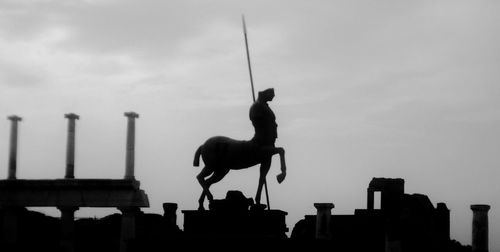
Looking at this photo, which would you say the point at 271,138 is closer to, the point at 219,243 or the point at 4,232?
the point at 219,243

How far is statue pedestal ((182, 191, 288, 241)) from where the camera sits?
20.9 meters

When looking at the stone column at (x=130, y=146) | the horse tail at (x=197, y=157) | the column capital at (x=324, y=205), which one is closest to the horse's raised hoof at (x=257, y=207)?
the horse tail at (x=197, y=157)

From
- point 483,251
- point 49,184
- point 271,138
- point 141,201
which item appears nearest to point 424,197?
point 141,201

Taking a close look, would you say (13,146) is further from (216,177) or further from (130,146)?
(216,177)

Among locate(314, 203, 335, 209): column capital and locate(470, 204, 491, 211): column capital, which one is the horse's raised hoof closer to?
locate(470, 204, 491, 211): column capital

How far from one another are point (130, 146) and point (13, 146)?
606 cm

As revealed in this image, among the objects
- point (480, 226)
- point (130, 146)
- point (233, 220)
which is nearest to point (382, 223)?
point (130, 146)

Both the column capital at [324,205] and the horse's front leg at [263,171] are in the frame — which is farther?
the column capital at [324,205]

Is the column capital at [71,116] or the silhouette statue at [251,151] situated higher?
the column capital at [71,116]

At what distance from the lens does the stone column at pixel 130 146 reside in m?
36.0

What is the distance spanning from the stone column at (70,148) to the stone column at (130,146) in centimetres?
250

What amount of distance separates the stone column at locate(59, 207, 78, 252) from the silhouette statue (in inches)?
634

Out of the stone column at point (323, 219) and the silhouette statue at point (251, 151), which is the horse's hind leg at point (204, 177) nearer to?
the silhouette statue at point (251, 151)

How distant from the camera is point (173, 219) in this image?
33.0 meters
